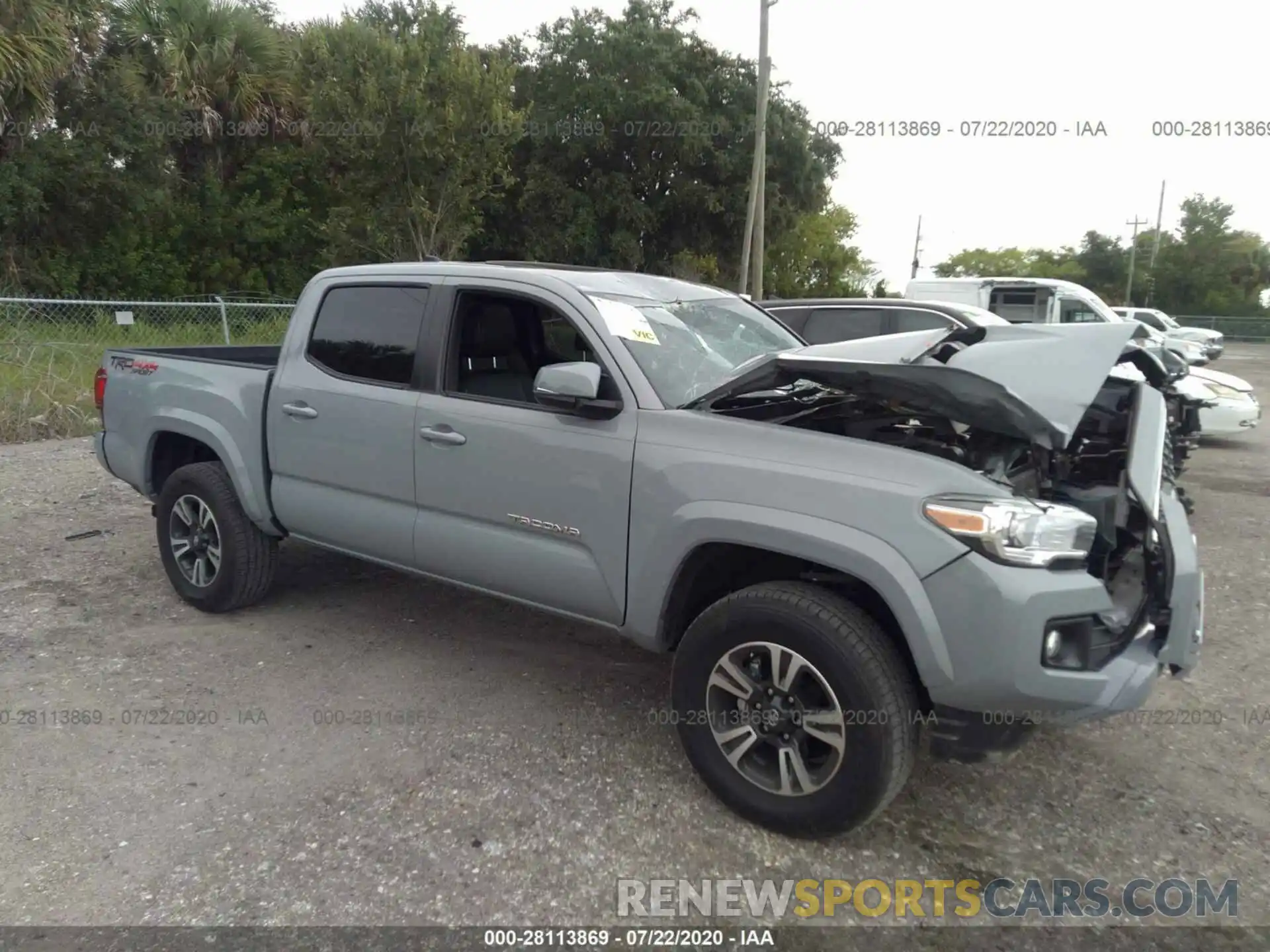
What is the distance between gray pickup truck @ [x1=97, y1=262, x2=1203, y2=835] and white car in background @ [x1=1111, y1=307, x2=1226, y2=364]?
502 inches

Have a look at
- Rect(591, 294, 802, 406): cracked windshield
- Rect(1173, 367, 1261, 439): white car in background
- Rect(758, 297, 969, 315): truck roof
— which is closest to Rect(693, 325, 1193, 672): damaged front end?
Rect(591, 294, 802, 406): cracked windshield

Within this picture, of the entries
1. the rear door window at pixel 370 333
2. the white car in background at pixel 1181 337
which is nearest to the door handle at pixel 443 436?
the rear door window at pixel 370 333

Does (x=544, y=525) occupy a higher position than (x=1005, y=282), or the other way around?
(x=1005, y=282)

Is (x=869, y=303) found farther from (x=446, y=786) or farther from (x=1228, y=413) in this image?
(x=446, y=786)

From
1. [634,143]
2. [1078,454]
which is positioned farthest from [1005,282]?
[1078,454]

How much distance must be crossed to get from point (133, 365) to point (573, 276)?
2928 mm

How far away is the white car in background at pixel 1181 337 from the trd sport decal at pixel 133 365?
1374cm

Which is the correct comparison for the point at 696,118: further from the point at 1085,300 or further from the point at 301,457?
the point at 301,457

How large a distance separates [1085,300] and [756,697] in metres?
15.5

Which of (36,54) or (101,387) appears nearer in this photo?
(101,387)

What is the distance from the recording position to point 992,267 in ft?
287

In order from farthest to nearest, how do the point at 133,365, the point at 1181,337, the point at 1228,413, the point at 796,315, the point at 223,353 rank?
1. the point at 1181,337
2. the point at 796,315
3. the point at 1228,413
4. the point at 223,353
5. the point at 133,365

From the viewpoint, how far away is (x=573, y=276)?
400cm

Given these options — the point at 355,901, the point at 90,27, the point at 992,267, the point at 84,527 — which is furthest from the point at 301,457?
the point at 992,267
